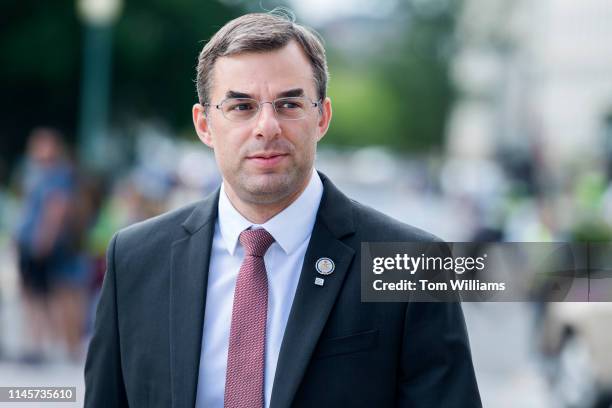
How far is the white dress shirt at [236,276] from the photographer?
2869mm

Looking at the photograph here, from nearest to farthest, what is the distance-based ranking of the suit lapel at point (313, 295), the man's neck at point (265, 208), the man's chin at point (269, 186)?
the suit lapel at point (313, 295) → the man's chin at point (269, 186) → the man's neck at point (265, 208)

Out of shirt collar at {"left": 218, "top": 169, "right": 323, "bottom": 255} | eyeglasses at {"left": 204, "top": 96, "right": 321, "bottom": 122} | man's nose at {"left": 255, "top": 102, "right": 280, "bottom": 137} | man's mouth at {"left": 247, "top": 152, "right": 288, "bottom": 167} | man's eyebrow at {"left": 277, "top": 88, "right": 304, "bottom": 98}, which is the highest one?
man's eyebrow at {"left": 277, "top": 88, "right": 304, "bottom": 98}

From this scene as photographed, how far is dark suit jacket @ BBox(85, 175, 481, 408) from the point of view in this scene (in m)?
2.79

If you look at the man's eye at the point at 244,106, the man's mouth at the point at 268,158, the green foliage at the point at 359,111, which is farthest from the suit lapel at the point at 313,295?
the green foliage at the point at 359,111

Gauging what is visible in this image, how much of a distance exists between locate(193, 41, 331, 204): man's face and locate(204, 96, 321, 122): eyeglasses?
0.01 metres

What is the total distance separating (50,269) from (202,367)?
717 centimetres

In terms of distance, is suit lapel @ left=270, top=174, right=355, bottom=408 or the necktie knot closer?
suit lapel @ left=270, top=174, right=355, bottom=408

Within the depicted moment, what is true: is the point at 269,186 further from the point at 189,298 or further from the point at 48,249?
the point at 48,249

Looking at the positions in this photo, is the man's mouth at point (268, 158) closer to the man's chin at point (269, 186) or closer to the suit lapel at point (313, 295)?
the man's chin at point (269, 186)

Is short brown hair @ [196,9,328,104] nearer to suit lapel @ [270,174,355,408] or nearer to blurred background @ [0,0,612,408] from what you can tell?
suit lapel @ [270,174,355,408]

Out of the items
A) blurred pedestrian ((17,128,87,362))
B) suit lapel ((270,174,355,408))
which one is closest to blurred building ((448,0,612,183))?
blurred pedestrian ((17,128,87,362))

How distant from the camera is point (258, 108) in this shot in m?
2.89

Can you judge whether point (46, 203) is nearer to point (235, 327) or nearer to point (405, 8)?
point (235, 327)

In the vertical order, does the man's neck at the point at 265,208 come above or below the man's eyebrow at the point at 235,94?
below
